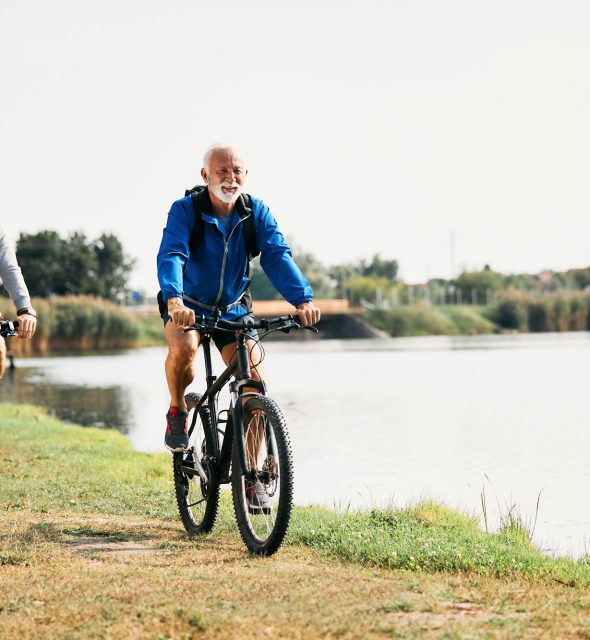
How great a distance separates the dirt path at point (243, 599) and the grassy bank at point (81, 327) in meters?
43.0

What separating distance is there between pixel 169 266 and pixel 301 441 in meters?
10.1

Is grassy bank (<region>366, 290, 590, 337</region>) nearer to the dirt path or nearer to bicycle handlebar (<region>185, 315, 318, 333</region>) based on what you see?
bicycle handlebar (<region>185, 315, 318, 333</region>)

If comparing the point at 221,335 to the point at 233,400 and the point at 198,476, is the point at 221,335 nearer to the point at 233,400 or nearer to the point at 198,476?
the point at 233,400

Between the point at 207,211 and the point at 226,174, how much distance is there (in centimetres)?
24

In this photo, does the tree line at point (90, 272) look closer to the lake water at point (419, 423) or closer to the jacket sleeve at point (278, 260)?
the lake water at point (419, 423)

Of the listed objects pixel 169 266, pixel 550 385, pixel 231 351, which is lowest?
pixel 550 385

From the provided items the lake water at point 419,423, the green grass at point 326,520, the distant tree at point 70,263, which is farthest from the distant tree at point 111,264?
the green grass at point 326,520

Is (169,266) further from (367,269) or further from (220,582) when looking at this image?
(367,269)

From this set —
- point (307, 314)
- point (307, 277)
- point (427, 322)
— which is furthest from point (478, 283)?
point (307, 314)

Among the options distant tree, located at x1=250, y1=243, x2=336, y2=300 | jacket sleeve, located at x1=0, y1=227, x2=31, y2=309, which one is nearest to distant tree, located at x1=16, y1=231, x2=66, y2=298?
distant tree, located at x1=250, y1=243, x2=336, y2=300

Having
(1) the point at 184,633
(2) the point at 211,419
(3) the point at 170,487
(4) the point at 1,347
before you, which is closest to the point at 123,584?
(1) the point at 184,633

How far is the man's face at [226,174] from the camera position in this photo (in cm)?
550

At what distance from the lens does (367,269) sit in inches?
5295

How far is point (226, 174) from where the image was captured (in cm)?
550
